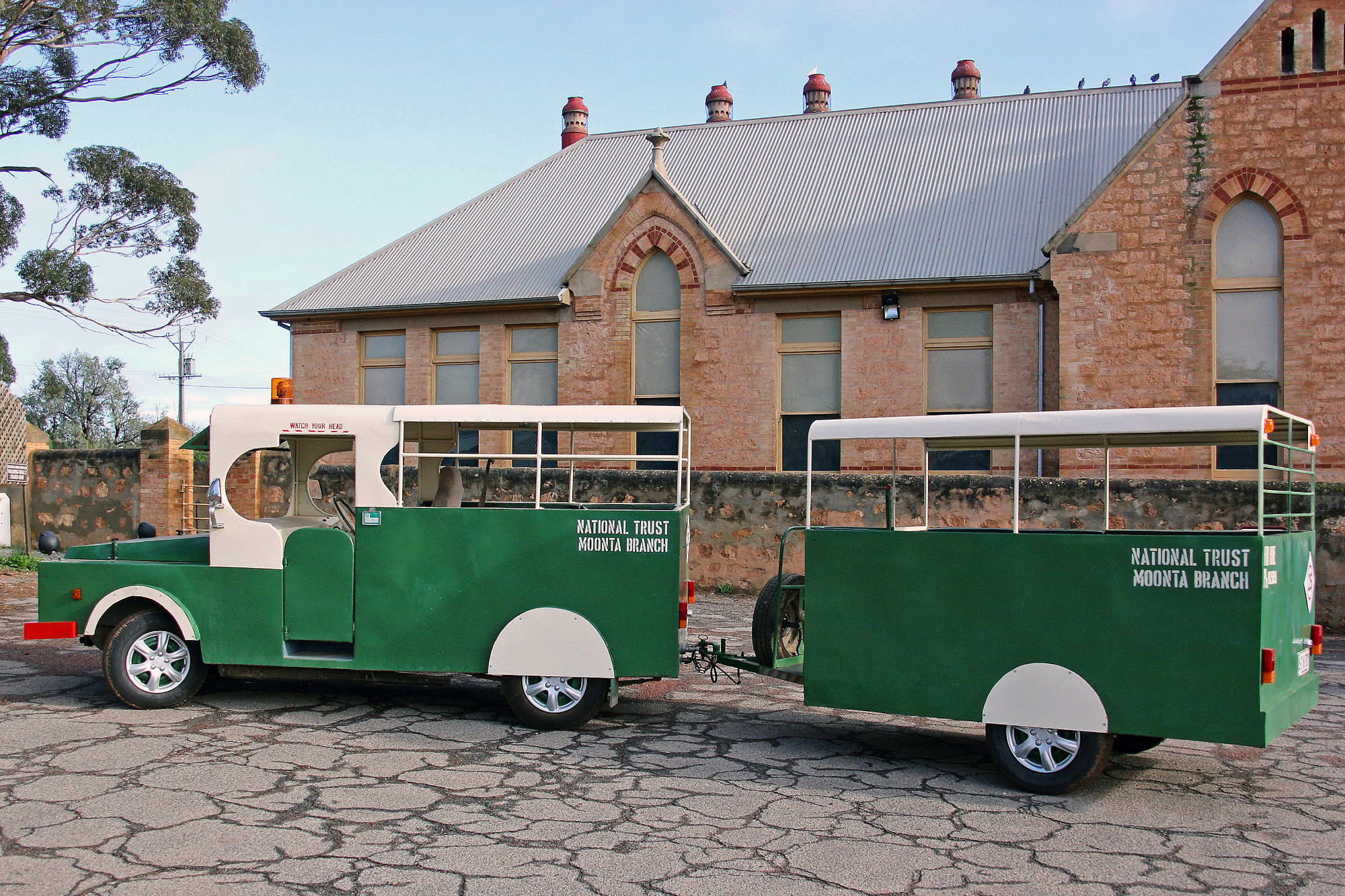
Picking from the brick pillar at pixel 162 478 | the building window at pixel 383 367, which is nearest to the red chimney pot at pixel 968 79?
the building window at pixel 383 367

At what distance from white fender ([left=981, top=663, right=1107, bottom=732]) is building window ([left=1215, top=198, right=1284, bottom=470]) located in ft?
37.6

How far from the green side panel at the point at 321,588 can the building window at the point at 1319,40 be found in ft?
49.8

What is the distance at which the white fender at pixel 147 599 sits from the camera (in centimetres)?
868

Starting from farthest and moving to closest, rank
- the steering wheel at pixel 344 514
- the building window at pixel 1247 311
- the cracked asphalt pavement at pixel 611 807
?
1. the building window at pixel 1247 311
2. the steering wheel at pixel 344 514
3. the cracked asphalt pavement at pixel 611 807

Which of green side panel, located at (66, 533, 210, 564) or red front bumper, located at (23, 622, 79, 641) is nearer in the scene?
red front bumper, located at (23, 622, 79, 641)

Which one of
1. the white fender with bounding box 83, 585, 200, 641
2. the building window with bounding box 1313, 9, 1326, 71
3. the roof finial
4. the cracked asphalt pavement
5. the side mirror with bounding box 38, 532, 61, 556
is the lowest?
the cracked asphalt pavement

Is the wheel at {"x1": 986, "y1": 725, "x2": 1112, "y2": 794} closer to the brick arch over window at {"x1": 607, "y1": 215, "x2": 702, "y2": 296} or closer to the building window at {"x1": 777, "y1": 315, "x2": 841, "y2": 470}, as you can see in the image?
the building window at {"x1": 777, "y1": 315, "x2": 841, "y2": 470}

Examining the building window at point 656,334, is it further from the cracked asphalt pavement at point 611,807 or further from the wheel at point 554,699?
the wheel at point 554,699

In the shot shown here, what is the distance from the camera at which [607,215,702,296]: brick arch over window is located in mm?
20141

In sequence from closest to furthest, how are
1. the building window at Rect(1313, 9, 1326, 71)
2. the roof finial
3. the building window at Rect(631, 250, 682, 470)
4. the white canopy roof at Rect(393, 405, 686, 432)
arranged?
the white canopy roof at Rect(393, 405, 686, 432)
the building window at Rect(1313, 9, 1326, 71)
the roof finial
the building window at Rect(631, 250, 682, 470)

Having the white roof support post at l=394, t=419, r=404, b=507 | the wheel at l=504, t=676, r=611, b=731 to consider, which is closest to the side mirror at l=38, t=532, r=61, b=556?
the white roof support post at l=394, t=419, r=404, b=507

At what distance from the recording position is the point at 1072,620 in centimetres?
686

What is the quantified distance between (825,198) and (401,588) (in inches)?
610

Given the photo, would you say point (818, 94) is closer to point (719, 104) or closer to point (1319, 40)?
point (719, 104)
